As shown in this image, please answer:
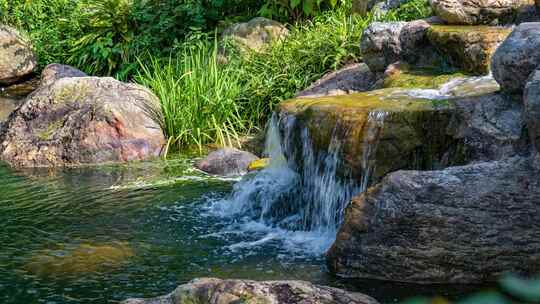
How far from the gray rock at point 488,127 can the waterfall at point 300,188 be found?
0.64 meters

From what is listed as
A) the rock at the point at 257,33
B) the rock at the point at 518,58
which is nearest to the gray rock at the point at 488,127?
the rock at the point at 518,58

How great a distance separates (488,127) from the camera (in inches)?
233

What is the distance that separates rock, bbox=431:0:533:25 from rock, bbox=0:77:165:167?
4161mm

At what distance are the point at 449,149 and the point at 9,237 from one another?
3732 millimetres

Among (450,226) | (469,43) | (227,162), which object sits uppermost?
(469,43)

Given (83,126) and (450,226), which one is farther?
(83,126)

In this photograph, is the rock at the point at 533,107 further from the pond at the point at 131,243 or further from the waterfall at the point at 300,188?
the waterfall at the point at 300,188

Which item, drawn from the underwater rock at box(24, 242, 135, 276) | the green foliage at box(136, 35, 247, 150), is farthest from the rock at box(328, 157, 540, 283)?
the green foliage at box(136, 35, 247, 150)

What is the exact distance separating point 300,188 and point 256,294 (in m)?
3.45

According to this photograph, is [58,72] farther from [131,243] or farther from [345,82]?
[131,243]

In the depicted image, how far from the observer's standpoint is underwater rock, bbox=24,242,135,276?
5.51 meters

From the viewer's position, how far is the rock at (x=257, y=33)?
12.3m

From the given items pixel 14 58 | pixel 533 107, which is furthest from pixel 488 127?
pixel 14 58

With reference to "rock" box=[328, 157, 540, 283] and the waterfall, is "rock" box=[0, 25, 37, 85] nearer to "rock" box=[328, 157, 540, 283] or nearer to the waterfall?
the waterfall
